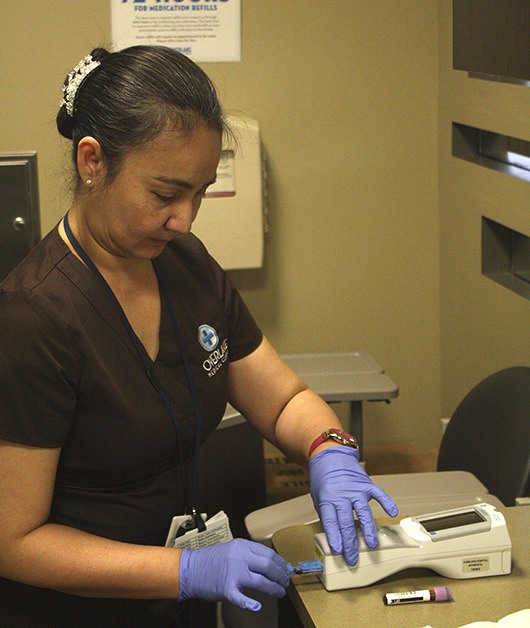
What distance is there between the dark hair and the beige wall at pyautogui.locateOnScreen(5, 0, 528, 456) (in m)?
1.54

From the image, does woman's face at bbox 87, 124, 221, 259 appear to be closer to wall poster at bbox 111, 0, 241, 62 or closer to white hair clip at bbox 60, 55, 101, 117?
white hair clip at bbox 60, 55, 101, 117

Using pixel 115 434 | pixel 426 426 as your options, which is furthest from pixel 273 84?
pixel 115 434

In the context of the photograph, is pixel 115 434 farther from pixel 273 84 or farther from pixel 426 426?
pixel 426 426

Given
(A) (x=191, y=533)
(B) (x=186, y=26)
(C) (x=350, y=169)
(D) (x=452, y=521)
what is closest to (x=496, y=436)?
(D) (x=452, y=521)

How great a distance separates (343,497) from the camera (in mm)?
1410

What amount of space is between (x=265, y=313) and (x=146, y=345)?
67.8 inches

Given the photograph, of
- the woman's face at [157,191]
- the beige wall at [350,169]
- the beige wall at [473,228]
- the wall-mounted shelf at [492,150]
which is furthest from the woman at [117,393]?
the beige wall at [350,169]

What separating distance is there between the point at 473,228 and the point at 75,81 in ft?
5.63

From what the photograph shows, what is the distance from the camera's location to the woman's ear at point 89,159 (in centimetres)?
134

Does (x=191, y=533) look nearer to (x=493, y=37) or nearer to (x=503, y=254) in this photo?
(x=493, y=37)

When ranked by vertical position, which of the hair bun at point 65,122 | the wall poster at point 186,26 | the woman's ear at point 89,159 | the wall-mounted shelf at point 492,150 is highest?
the wall poster at point 186,26

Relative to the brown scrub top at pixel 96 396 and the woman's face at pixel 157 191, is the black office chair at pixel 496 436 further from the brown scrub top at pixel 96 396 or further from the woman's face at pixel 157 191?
the woman's face at pixel 157 191

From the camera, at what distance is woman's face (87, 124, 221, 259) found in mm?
1312

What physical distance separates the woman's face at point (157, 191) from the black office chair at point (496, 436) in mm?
943
